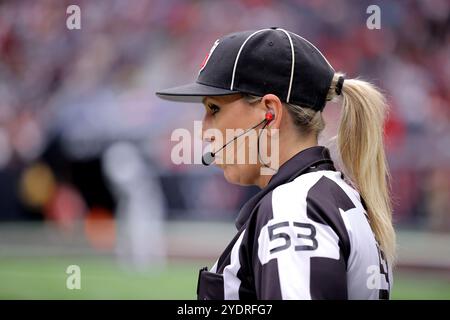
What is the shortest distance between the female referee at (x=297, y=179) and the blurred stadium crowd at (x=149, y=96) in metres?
5.41

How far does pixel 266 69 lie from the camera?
152cm

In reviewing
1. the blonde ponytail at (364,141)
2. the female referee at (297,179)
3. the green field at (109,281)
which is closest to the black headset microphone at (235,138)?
the female referee at (297,179)

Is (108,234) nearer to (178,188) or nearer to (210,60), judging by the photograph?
(178,188)

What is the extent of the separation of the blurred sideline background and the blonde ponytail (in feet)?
15.5

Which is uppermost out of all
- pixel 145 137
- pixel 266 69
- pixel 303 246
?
pixel 145 137

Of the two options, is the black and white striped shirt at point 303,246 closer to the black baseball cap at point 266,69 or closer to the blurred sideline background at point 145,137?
the black baseball cap at point 266,69

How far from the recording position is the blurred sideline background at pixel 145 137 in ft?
22.8

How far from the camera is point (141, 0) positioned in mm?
9094

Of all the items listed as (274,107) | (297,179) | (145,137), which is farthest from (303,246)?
(145,137)

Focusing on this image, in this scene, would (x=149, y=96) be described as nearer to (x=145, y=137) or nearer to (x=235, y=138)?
(x=145, y=137)

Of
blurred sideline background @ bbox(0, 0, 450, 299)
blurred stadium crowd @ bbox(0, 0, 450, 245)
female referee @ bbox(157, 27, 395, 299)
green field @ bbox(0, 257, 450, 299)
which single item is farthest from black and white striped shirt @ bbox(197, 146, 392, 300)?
blurred stadium crowd @ bbox(0, 0, 450, 245)

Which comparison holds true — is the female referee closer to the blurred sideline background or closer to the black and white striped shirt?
the black and white striped shirt

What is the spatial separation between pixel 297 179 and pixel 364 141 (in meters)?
0.25
